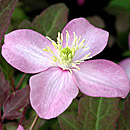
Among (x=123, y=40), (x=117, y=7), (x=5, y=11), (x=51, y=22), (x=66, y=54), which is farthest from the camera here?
(x=117, y=7)

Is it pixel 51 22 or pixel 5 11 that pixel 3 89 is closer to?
pixel 5 11

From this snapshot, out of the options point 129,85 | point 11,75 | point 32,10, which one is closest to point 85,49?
point 129,85

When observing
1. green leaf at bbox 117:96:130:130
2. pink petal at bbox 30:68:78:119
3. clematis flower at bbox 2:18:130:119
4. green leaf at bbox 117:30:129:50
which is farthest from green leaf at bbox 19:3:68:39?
green leaf at bbox 117:30:129:50

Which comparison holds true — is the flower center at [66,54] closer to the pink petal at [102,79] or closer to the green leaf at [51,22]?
the pink petal at [102,79]

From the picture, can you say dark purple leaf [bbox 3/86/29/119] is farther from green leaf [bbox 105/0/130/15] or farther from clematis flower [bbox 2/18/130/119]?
green leaf [bbox 105/0/130/15]

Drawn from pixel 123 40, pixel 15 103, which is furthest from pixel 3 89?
pixel 123 40

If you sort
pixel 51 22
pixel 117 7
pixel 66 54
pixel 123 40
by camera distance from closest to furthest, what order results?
pixel 66 54, pixel 51 22, pixel 123 40, pixel 117 7

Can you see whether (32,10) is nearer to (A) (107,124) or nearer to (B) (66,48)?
(B) (66,48)
